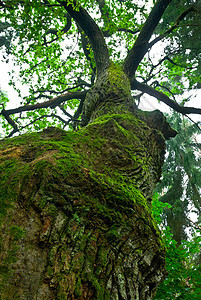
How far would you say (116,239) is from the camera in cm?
145

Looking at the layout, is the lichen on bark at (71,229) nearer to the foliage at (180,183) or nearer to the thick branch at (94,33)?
the thick branch at (94,33)

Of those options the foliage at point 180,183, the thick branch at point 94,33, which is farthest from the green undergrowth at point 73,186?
the foliage at point 180,183

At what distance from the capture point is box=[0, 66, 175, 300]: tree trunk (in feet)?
3.69

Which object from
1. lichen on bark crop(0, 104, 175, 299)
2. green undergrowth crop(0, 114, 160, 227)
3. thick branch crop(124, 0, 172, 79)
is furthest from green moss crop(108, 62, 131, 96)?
lichen on bark crop(0, 104, 175, 299)

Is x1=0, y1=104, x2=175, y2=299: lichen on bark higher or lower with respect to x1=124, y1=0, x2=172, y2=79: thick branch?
lower

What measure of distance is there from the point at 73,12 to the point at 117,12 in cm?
301

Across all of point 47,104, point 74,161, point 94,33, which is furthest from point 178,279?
point 94,33

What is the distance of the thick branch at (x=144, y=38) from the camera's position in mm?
4324

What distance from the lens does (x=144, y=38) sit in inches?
181

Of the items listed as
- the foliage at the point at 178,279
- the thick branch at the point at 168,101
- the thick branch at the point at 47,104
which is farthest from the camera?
the thick branch at the point at 47,104

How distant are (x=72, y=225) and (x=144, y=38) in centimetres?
460

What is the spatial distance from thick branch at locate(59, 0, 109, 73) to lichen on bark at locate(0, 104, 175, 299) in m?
3.43

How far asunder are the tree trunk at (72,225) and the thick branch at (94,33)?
3.29 metres

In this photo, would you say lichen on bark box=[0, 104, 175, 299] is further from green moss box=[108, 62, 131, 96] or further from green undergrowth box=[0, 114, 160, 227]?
green moss box=[108, 62, 131, 96]
